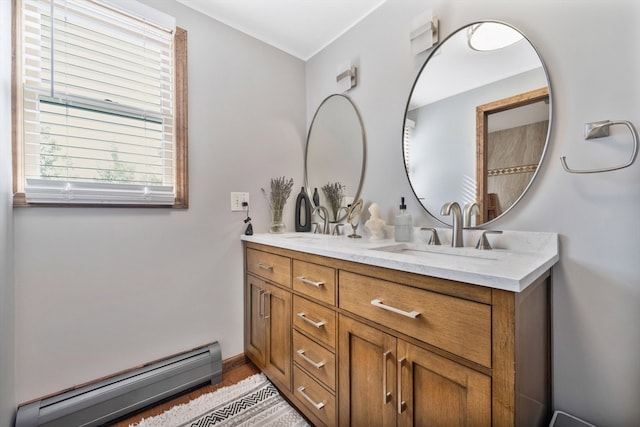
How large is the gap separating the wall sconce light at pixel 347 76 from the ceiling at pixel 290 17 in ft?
0.95

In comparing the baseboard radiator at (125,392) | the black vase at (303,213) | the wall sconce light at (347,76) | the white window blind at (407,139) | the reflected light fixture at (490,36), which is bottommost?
the baseboard radiator at (125,392)

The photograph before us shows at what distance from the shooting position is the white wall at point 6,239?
1.02m

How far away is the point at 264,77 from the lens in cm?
199

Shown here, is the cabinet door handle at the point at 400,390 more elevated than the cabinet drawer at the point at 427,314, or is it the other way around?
the cabinet drawer at the point at 427,314

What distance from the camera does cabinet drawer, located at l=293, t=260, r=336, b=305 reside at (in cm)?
115

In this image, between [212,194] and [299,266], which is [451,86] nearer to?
[299,266]

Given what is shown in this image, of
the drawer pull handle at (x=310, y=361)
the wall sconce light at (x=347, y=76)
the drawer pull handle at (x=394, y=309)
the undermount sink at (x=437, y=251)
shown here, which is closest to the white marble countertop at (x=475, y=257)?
the undermount sink at (x=437, y=251)

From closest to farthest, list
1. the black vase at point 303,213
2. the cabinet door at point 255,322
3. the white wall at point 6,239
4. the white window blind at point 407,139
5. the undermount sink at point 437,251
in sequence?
the white wall at point 6,239
the undermount sink at point 437,251
the white window blind at point 407,139
the cabinet door at point 255,322
the black vase at point 303,213

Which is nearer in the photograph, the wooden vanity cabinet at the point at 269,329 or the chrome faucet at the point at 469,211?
the chrome faucet at the point at 469,211

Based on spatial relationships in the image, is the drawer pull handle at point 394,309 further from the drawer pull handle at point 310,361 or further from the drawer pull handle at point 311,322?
the drawer pull handle at point 310,361

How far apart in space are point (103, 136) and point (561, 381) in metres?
2.37

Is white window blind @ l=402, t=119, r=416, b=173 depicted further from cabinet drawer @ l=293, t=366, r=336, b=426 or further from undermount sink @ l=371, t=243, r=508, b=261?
cabinet drawer @ l=293, t=366, r=336, b=426

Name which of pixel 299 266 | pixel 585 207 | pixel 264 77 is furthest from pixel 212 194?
pixel 585 207

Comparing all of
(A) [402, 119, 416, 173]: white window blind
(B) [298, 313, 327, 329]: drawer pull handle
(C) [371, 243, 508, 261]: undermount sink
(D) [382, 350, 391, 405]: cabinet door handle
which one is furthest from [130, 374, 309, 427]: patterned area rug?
(A) [402, 119, 416, 173]: white window blind
